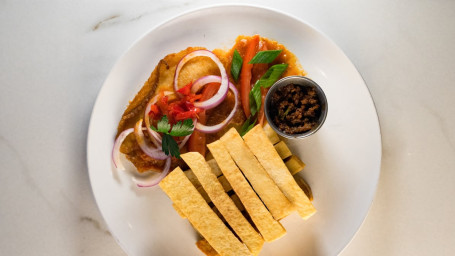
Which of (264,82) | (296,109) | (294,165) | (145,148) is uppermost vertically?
(145,148)

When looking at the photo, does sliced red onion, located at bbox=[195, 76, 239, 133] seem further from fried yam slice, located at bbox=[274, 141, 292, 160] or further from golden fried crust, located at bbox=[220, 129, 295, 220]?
fried yam slice, located at bbox=[274, 141, 292, 160]

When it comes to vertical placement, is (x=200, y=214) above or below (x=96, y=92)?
below

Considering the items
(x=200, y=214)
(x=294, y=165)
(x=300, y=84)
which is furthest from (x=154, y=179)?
(x=300, y=84)

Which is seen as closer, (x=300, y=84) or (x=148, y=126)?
(x=300, y=84)

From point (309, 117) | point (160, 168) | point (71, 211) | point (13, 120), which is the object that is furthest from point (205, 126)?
point (13, 120)

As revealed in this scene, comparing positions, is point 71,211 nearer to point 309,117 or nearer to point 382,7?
point 309,117

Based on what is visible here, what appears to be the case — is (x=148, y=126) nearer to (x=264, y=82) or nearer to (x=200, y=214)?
(x=200, y=214)

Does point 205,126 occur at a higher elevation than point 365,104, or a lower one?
higher

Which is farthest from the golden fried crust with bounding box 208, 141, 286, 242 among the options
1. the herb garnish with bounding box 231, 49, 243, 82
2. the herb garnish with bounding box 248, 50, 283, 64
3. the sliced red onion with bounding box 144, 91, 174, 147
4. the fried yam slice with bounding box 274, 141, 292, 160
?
the herb garnish with bounding box 248, 50, 283, 64
